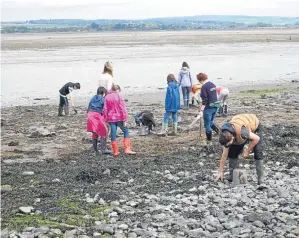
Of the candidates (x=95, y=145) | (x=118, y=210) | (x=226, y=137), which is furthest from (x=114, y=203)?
(x=95, y=145)

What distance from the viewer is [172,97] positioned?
52.1 ft

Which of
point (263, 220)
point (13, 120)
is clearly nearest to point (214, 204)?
point (263, 220)

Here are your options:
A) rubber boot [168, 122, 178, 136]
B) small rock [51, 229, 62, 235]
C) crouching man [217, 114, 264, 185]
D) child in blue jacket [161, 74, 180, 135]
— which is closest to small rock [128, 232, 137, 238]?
small rock [51, 229, 62, 235]

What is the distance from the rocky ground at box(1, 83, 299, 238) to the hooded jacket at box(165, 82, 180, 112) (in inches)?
36.0

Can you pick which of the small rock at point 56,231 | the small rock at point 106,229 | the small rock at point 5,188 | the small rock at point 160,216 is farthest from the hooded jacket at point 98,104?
the small rock at point 56,231

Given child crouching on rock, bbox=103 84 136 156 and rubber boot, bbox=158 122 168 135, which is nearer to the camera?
child crouching on rock, bbox=103 84 136 156

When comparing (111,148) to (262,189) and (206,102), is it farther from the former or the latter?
(262,189)

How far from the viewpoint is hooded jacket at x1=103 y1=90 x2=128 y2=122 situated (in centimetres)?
1364

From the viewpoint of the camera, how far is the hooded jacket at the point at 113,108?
13641mm

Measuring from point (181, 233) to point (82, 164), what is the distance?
5018mm

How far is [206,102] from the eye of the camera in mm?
14516

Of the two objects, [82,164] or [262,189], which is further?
[82,164]

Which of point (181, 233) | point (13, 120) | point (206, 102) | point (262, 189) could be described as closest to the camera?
point (181, 233)

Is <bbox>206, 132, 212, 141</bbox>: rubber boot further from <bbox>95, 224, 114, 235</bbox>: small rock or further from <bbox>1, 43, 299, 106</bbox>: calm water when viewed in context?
<bbox>1, 43, 299, 106</bbox>: calm water
